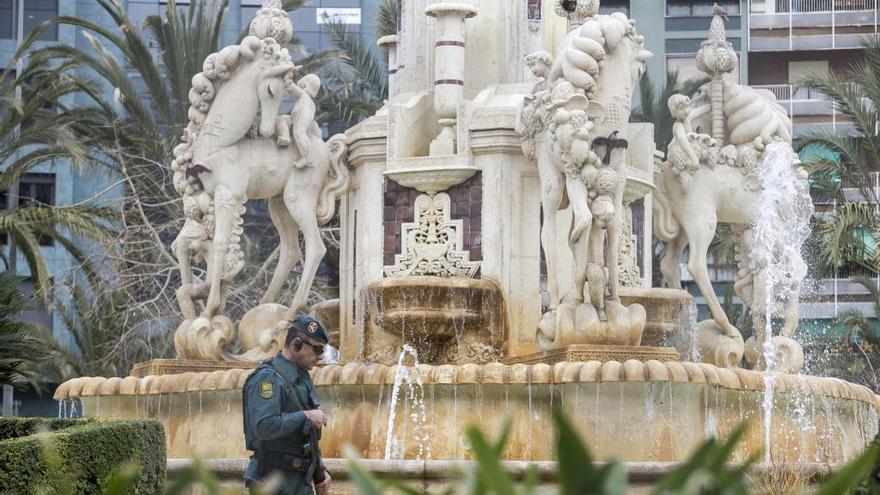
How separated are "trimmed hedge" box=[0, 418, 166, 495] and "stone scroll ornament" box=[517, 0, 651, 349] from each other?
3872 millimetres

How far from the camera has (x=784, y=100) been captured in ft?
173

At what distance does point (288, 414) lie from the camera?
7945 millimetres

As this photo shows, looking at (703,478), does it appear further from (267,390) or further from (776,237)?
(776,237)

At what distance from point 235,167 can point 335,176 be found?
99 centimetres

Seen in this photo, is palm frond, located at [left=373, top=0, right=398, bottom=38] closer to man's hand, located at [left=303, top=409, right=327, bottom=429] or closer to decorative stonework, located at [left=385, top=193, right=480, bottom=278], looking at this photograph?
decorative stonework, located at [left=385, top=193, right=480, bottom=278]

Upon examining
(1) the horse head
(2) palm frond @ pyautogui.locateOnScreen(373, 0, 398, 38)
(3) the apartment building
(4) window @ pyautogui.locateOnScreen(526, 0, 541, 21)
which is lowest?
(1) the horse head

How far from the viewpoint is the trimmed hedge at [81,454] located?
948 cm

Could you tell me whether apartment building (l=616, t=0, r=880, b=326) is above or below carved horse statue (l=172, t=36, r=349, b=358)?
above

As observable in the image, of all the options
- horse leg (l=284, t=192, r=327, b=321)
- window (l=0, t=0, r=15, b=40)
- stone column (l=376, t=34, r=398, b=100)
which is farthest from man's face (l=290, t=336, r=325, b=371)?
window (l=0, t=0, r=15, b=40)

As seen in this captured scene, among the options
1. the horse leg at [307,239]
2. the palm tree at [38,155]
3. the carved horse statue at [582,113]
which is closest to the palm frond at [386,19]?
the palm tree at [38,155]

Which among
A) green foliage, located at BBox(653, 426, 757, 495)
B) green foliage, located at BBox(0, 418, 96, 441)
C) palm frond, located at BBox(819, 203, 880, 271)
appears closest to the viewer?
green foliage, located at BBox(653, 426, 757, 495)

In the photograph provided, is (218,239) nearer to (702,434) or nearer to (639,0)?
(702,434)

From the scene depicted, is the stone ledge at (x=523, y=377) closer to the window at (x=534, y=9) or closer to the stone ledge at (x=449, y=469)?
the stone ledge at (x=449, y=469)

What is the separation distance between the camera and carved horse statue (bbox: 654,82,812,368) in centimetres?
1625
